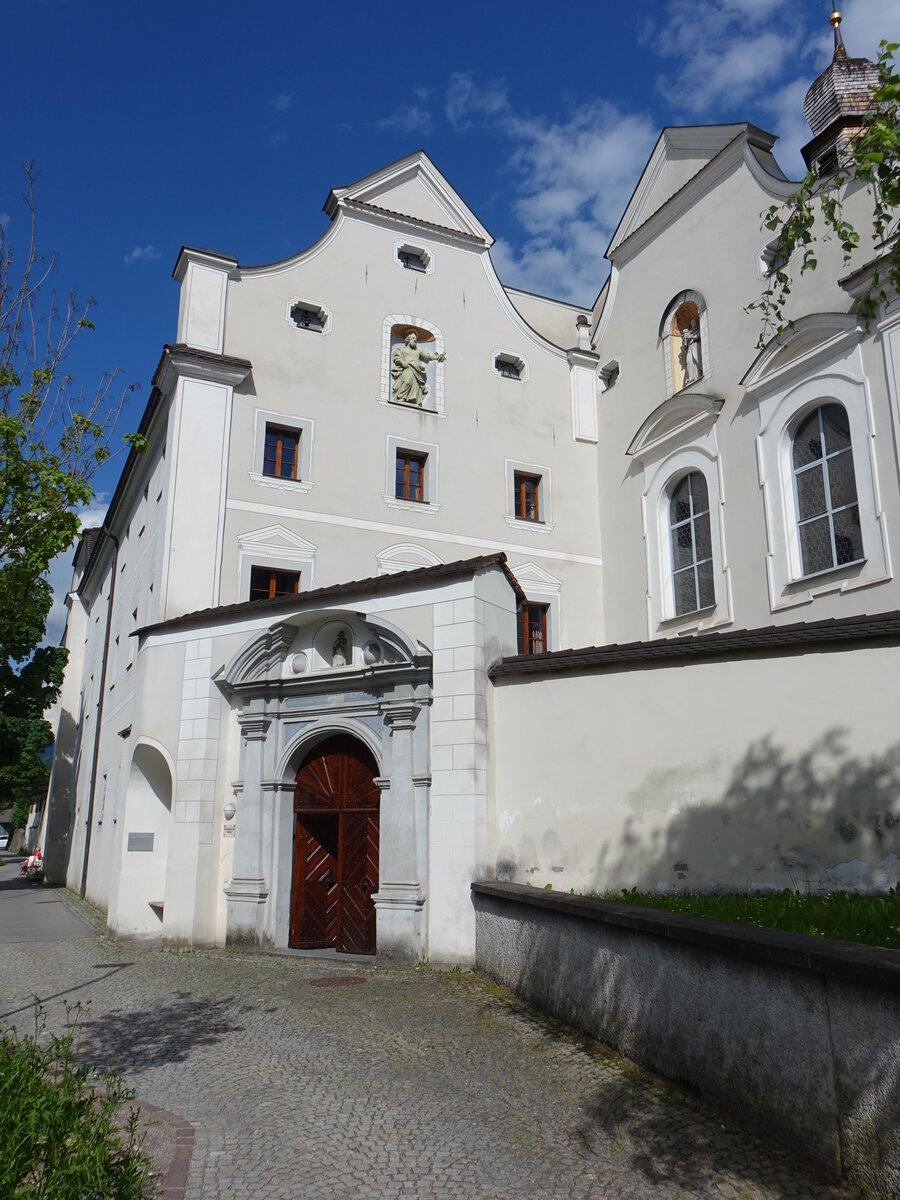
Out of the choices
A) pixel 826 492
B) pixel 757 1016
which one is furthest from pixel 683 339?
pixel 757 1016

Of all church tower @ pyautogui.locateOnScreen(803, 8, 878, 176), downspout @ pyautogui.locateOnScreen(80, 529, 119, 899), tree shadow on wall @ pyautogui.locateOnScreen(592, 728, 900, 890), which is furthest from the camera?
downspout @ pyautogui.locateOnScreen(80, 529, 119, 899)

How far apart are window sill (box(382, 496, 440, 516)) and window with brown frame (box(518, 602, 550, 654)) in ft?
8.44

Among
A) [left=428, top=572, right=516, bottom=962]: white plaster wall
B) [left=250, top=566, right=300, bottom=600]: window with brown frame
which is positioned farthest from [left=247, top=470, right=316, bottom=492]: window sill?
[left=428, top=572, right=516, bottom=962]: white plaster wall

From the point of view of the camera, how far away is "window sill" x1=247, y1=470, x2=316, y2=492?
15.9m

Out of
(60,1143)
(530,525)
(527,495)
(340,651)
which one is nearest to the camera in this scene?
(60,1143)

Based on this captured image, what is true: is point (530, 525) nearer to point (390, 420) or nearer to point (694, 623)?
point (390, 420)

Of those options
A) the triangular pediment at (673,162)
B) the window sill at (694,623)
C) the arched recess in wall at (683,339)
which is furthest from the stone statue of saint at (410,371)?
the window sill at (694,623)

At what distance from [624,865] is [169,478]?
997cm

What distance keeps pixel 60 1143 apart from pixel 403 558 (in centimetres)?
1316

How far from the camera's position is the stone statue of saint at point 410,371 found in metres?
Answer: 18.0

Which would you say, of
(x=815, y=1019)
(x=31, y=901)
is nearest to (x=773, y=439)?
(x=815, y=1019)

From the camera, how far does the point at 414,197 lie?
19750mm

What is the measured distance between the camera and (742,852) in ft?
26.2

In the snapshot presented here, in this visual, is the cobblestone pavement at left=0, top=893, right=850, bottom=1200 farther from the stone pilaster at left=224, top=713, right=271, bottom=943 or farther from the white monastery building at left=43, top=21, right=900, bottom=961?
the stone pilaster at left=224, top=713, right=271, bottom=943
